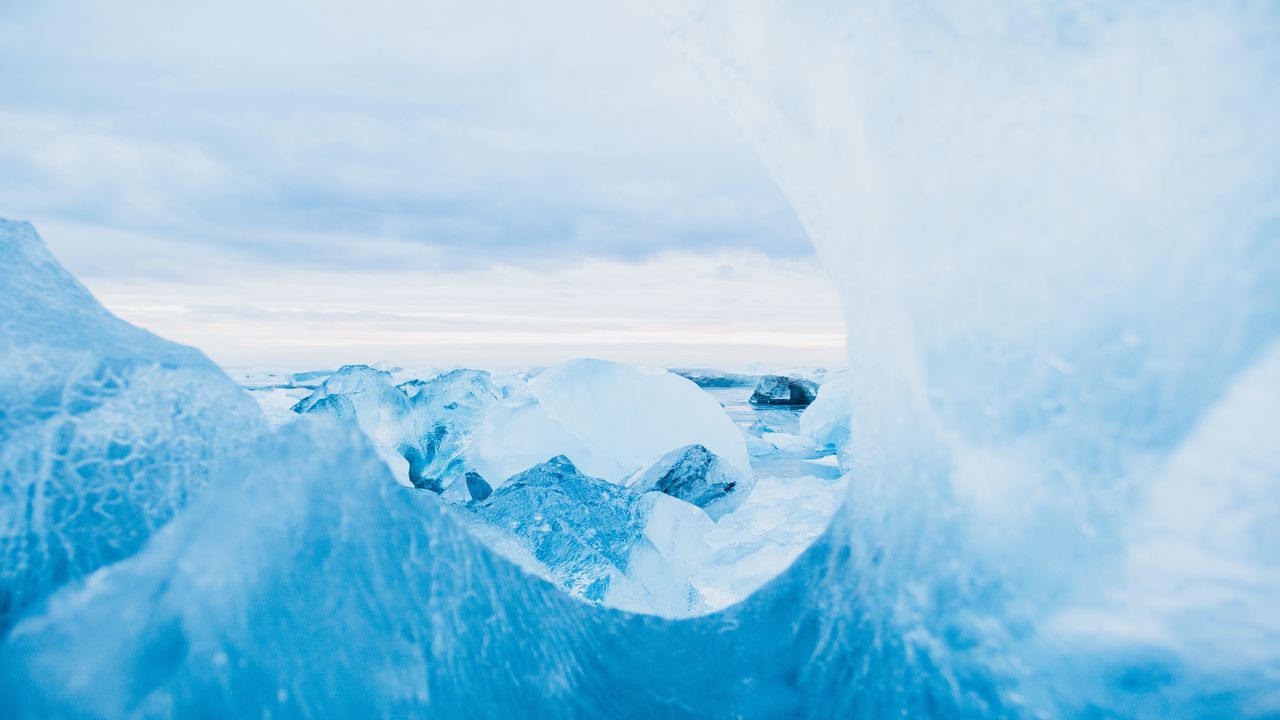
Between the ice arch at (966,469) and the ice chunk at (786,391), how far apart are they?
2006 cm

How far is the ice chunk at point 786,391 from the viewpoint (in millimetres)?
21281

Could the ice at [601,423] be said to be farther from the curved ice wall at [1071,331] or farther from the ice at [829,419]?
the curved ice wall at [1071,331]

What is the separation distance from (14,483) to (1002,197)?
2168 mm

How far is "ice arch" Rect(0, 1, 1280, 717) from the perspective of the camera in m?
1.11

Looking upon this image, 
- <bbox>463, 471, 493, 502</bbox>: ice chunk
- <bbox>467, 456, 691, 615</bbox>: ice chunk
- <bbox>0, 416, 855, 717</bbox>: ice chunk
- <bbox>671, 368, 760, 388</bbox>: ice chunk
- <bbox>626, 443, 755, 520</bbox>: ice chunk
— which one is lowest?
<bbox>671, 368, 760, 388</bbox>: ice chunk

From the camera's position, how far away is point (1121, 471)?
1.19 meters

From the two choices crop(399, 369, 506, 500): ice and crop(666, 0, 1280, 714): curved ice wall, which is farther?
crop(399, 369, 506, 500): ice

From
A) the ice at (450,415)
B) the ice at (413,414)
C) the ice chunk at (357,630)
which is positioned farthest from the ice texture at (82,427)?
the ice at (450,415)

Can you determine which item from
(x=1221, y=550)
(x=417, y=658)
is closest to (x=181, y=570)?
(x=417, y=658)

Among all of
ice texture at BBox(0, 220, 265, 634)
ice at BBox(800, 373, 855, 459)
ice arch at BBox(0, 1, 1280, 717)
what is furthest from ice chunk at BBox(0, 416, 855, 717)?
ice at BBox(800, 373, 855, 459)

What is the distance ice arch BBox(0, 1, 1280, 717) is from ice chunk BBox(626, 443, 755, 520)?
11.2 feet

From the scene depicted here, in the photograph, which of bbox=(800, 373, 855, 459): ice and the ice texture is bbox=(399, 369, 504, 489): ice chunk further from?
bbox=(800, 373, 855, 459): ice

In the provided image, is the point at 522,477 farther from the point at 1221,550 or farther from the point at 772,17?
the point at 1221,550

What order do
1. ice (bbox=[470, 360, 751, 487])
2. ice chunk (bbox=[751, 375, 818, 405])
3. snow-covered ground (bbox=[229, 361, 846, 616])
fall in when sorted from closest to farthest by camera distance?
snow-covered ground (bbox=[229, 361, 846, 616]) → ice (bbox=[470, 360, 751, 487]) → ice chunk (bbox=[751, 375, 818, 405])
